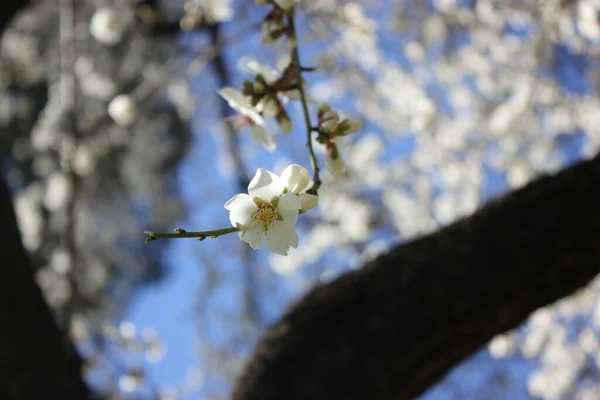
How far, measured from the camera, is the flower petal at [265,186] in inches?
24.0

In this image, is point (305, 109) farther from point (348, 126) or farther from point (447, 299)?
point (447, 299)

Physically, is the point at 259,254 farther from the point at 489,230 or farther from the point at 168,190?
the point at 489,230

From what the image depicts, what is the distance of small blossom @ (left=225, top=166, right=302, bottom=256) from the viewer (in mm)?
598

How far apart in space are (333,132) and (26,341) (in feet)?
3.10

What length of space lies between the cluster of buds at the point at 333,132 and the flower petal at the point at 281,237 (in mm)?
163

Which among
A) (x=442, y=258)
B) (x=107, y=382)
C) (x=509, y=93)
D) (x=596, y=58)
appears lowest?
(x=107, y=382)

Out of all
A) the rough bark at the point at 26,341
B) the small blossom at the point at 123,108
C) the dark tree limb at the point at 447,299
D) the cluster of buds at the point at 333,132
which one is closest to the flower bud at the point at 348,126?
the cluster of buds at the point at 333,132

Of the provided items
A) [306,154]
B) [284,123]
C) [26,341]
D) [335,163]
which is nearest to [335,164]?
[335,163]

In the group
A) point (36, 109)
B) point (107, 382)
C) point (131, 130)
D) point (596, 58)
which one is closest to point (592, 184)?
point (596, 58)

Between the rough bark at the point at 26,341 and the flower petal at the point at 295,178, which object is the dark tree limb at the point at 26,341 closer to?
the rough bark at the point at 26,341

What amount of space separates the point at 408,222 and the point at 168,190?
216 cm

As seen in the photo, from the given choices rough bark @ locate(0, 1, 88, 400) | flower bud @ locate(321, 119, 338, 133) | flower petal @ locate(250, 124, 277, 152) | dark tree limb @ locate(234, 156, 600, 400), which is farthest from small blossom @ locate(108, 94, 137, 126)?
flower bud @ locate(321, 119, 338, 133)

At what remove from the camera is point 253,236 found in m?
0.60

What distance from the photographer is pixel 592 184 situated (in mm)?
1237
